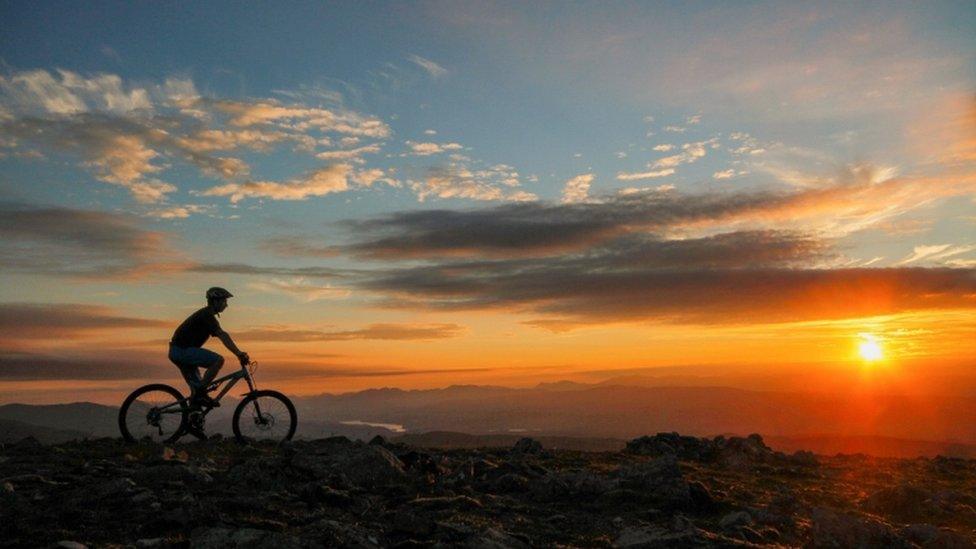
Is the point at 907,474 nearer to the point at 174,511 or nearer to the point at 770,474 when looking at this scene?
the point at 770,474

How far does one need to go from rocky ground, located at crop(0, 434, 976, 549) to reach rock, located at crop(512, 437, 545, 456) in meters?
2.00

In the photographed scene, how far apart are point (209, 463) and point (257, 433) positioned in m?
4.02

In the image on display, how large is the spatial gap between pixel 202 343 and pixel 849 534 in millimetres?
13733

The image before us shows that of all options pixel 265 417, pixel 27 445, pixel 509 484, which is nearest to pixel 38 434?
pixel 27 445

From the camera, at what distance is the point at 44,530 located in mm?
8391

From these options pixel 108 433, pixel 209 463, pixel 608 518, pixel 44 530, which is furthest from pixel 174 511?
pixel 108 433

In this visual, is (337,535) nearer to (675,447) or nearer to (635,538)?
(635,538)

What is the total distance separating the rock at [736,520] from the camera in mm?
9953

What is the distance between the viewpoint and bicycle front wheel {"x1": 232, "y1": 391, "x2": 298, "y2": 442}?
53.4 feet

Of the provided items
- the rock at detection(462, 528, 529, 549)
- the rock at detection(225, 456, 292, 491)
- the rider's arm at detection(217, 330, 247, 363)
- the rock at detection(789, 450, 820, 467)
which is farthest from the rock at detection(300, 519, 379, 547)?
the rock at detection(789, 450, 820, 467)

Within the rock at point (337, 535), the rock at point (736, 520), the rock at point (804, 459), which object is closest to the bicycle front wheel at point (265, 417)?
the rock at point (337, 535)

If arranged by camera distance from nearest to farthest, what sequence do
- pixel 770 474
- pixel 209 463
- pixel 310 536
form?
1. pixel 310 536
2. pixel 209 463
3. pixel 770 474

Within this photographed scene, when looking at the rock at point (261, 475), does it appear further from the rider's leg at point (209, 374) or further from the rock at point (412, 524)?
the rider's leg at point (209, 374)

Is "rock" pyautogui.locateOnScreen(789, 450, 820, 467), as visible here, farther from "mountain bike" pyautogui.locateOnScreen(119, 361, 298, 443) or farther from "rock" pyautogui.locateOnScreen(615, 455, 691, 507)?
"mountain bike" pyautogui.locateOnScreen(119, 361, 298, 443)
